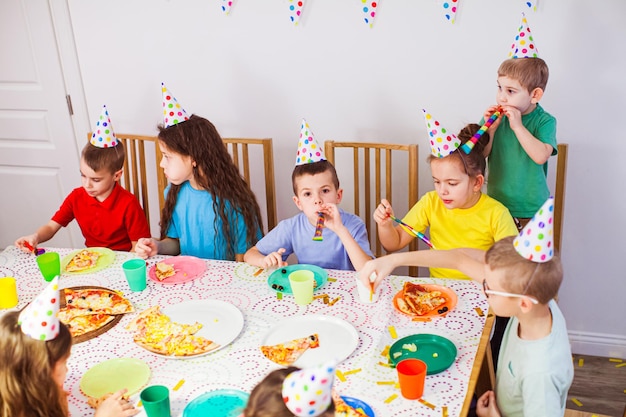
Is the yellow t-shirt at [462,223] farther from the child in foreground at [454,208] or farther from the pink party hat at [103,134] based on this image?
the pink party hat at [103,134]

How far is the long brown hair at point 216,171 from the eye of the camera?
7.86ft

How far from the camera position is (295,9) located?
2.68 metres

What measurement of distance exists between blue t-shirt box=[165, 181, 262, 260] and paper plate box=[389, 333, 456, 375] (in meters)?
1.03

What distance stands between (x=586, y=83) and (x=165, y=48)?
185cm

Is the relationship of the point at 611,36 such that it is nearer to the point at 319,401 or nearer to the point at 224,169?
the point at 224,169

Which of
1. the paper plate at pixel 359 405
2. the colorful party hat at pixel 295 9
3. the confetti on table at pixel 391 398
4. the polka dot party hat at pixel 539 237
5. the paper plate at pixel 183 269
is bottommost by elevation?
the confetti on table at pixel 391 398

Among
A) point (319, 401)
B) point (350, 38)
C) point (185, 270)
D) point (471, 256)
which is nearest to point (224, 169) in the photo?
point (185, 270)

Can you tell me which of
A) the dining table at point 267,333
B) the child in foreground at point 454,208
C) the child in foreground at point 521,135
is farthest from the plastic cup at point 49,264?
the child in foreground at point 521,135

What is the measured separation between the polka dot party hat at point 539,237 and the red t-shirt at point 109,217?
1.62m

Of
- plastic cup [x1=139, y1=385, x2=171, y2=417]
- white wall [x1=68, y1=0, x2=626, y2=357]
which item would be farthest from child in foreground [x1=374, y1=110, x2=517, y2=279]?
plastic cup [x1=139, y1=385, x2=171, y2=417]

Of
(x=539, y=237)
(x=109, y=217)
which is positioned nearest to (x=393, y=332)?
(x=539, y=237)

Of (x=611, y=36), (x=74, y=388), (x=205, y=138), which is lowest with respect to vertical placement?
(x=74, y=388)

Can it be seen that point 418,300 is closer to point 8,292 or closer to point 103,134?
point 8,292

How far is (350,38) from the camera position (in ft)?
8.77
